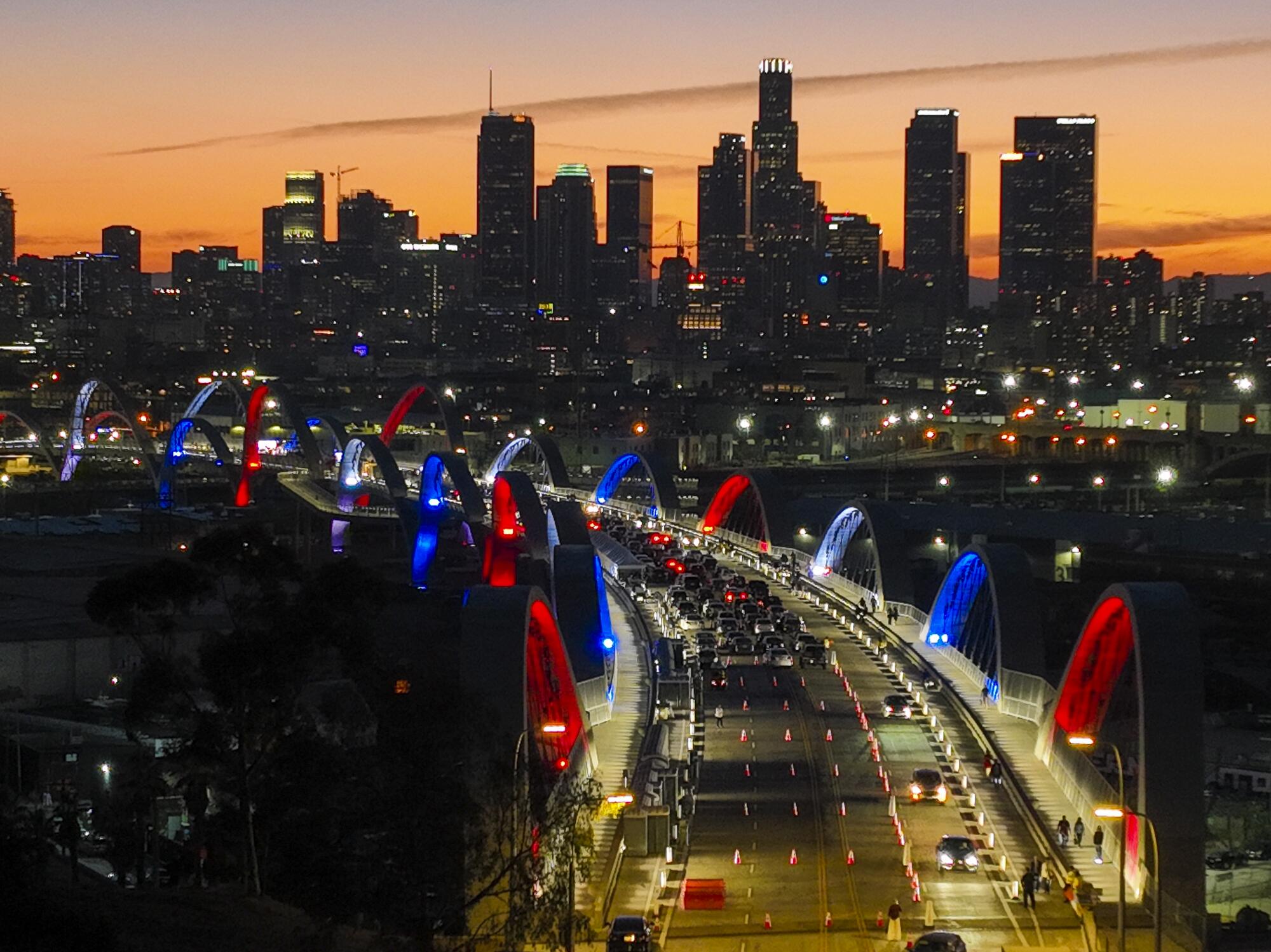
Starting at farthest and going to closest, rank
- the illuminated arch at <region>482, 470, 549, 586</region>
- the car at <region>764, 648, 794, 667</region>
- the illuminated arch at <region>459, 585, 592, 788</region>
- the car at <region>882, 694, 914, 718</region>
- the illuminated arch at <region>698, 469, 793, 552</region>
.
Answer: the illuminated arch at <region>698, 469, 793, 552</region>, the illuminated arch at <region>482, 470, 549, 586</region>, the car at <region>764, 648, 794, 667</region>, the car at <region>882, 694, 914, 718</region>, the illuminated arch at <region>459, 585, 592, 788</region>

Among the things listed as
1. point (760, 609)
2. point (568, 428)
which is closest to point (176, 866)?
point (760, 609)

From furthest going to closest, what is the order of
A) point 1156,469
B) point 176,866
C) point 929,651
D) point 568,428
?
point 568,428 → point 1156,469 → point 929,651 → point 176,866

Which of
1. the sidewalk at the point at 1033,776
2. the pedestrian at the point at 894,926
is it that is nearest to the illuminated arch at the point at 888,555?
the sidewalk at the point at 1033,776

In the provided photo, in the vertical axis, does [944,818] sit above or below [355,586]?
below

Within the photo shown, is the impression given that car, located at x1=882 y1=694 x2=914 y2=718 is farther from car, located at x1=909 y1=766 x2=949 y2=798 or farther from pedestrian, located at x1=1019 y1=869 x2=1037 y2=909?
pedestrian, located at x1=1019 y1=869 x2=1037 y2=909

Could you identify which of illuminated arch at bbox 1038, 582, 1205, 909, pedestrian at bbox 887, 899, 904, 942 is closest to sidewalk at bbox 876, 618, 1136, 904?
illuminated arch at bbox 1038, 582, 1205, 909

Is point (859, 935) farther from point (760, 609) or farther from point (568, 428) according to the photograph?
point (568, 428)

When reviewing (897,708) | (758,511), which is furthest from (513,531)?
(897,708)
